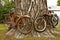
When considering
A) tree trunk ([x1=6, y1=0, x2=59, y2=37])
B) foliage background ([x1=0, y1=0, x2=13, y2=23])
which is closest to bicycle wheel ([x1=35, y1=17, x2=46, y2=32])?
tree trunk ([x1=6, y1=0, x2=59, y2=37])

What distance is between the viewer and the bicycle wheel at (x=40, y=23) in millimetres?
8827

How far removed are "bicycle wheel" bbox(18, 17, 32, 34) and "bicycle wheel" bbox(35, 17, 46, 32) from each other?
272mm

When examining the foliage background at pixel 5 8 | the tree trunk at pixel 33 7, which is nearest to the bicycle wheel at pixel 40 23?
the tree trunk at pixel 33 7

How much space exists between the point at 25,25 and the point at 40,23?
595mm

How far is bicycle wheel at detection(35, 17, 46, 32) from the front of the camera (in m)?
8.83

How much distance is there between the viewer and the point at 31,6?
8.95 m

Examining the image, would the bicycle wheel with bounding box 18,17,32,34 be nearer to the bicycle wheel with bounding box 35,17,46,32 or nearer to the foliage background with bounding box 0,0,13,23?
the bicycle wheel with bounding box 35,17,46,32

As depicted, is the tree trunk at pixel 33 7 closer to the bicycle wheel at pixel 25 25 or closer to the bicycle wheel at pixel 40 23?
the bicycle wheel at pixel 40 23

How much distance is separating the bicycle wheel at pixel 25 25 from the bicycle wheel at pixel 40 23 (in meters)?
0.27

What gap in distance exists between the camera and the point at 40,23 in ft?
29.6

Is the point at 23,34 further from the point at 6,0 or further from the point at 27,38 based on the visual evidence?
the point at 6,0

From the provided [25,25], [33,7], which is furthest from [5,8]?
[25,25]

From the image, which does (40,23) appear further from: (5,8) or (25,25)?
(5,8)

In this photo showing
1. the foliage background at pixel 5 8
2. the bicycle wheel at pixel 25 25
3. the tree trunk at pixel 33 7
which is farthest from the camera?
the foliage background at pixel 5 8
